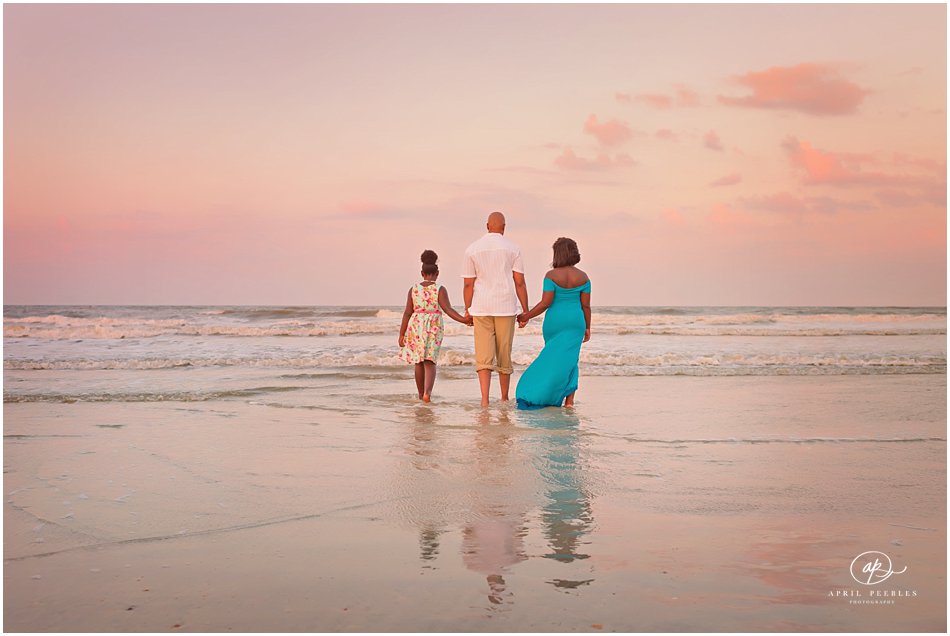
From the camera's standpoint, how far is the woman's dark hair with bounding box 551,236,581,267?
8273 mm

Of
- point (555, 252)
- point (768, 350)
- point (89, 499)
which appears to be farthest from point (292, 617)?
point (768, 350)

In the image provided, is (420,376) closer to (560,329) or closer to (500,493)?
(560,329)

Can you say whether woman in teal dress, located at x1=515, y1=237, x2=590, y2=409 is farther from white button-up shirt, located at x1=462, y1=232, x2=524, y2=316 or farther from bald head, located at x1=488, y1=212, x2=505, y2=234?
bald head, located at x1=488, y1=212, x2=505, y2=234

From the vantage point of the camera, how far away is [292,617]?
274 cm

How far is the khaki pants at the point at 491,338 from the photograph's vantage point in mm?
8492

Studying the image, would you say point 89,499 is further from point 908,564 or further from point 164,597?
point 908,564

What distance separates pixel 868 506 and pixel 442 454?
9.23ft

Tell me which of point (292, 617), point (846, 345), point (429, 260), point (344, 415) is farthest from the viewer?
point (846, 345)

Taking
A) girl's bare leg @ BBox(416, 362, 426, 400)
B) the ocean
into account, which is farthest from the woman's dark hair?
the ocean

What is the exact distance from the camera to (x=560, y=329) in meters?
8.40

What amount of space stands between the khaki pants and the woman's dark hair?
81 cm

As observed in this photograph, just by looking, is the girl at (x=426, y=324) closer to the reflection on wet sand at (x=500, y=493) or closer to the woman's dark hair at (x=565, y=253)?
the woman's dark hair at (x=565, y=253)

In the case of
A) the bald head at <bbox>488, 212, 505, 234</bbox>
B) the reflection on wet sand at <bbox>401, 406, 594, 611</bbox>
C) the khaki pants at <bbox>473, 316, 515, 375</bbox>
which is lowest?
the reflection on wet sand at <bbox>401, 406, 594, 611</bbox>

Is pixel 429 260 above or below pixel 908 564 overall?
above
